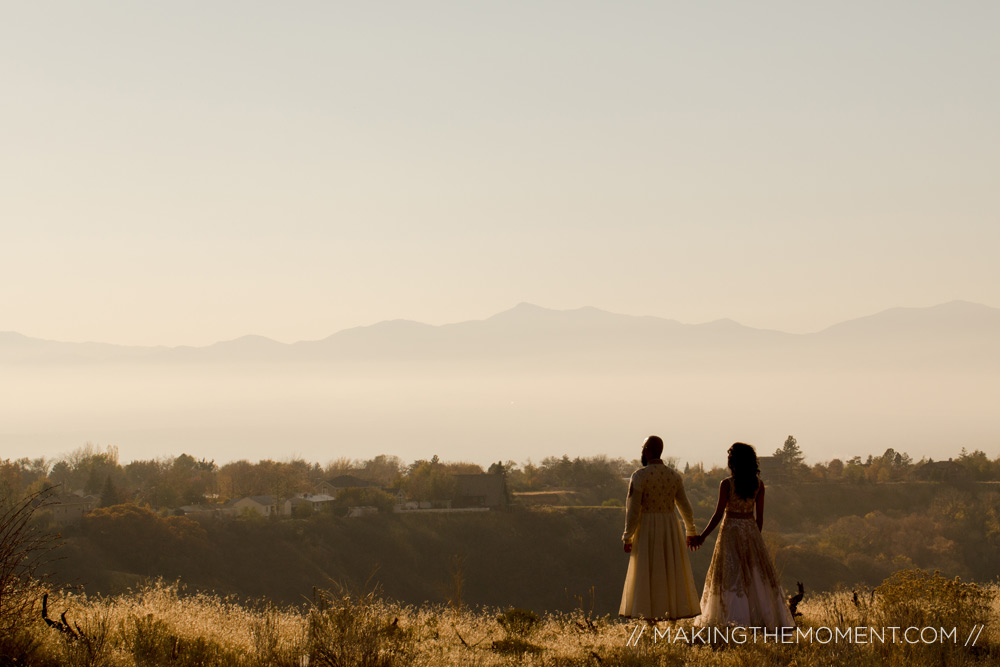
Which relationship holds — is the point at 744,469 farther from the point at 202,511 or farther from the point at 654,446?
the point at 202,511

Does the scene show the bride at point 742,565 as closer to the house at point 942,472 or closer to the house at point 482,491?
the house at point 482,491

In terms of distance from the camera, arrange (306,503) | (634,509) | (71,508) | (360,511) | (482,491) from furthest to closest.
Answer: (482,491), (360,511), (306,503), (71,508), (634,509)

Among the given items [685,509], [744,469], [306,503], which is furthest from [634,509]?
[306,503]

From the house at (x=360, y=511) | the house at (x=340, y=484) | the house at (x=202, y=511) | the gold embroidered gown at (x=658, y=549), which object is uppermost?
the gold embroidered gown at (x=658, y=549)

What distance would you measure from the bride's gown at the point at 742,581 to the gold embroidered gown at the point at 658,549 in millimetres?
330

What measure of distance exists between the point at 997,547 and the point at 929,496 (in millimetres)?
18647

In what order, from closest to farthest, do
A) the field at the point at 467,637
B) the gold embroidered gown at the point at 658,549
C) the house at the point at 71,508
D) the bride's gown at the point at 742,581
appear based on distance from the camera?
the field at the point at 467,637, the bride's gown at the point at 742,581, the gold embroidered gown at the point at 658,549, the house at the point at 71,508

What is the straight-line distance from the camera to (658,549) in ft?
37.0

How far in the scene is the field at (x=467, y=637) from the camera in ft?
28.7

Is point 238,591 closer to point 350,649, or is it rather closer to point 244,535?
point 244,535

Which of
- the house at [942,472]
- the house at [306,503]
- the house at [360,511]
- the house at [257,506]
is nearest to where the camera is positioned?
the house at [257,506]

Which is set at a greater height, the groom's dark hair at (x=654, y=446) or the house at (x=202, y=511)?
the groom's dark hair at (x=654, y=446)

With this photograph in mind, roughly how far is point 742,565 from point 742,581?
189 mm

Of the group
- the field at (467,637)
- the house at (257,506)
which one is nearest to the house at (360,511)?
the house at (257,506)
